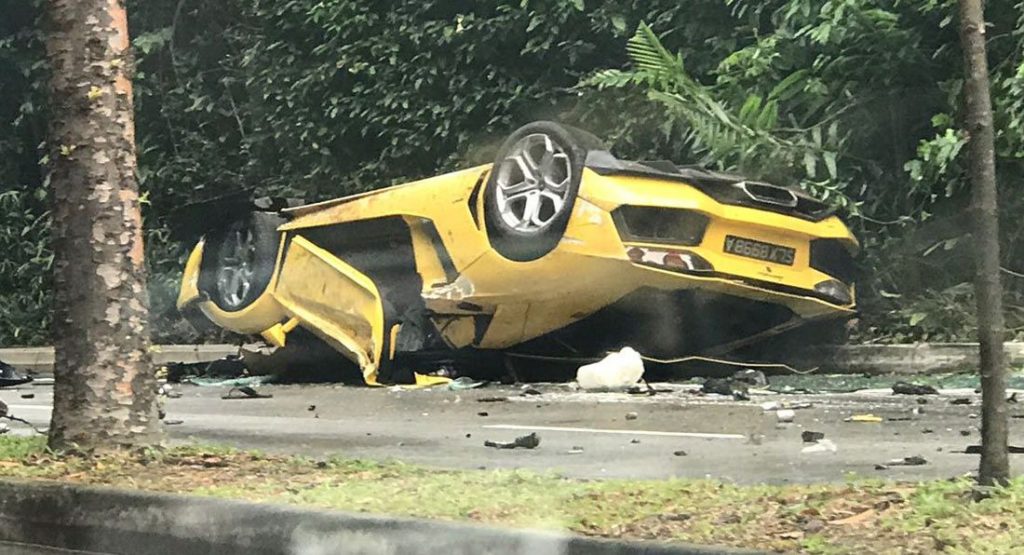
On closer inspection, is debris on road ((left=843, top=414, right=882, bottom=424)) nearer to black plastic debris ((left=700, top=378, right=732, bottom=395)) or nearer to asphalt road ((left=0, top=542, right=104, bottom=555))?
black plastic debris ((left=700, top=378, right=732, bottom=395))

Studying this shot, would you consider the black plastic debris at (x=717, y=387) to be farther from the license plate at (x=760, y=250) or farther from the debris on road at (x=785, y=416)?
the debris on road at (x=785, y=416)

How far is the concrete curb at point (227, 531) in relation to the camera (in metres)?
3.48

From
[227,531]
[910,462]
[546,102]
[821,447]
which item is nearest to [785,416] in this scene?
[821,447]

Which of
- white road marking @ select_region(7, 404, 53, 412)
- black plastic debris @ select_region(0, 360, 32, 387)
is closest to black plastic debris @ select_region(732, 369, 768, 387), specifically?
white road marking @ select_region(7, 404, 53, 412)

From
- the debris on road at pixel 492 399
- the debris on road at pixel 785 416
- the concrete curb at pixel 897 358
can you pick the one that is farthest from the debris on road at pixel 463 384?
the debris on road at pixel 785 416

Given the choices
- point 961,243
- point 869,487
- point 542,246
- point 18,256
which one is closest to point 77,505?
point 869,487

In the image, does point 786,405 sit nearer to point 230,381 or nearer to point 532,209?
point 532,209

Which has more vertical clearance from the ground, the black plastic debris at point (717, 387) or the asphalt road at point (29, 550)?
the black plastic debris at point (717, 387)

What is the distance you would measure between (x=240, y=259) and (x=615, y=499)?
7535mm

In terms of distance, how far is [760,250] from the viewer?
8.59 m

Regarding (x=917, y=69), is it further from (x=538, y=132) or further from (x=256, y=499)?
(x=256, y=499)

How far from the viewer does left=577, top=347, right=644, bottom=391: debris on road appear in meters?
8.77

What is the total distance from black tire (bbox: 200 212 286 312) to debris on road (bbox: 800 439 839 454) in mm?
5926

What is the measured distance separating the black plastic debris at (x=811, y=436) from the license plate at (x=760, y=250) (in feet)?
9.46
